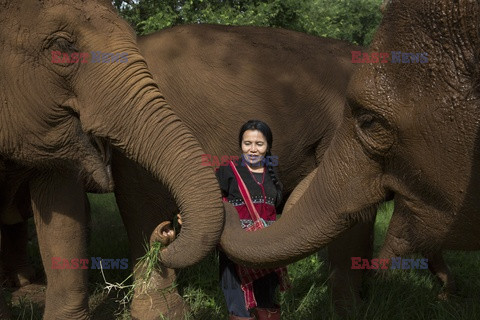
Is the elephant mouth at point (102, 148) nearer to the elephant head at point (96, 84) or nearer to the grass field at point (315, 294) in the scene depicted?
the elephant head at point (96, 84)

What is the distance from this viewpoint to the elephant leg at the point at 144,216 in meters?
3.71

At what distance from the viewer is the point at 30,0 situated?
8.47 feet

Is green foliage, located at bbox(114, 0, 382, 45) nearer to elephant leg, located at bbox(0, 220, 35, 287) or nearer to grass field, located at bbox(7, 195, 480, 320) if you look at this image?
elephant leg, located at bbox(0, 220, 35, 287)

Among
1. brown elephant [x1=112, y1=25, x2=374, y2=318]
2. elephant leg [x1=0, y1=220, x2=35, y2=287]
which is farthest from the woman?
elephant leg [x1=0, y1=220, x2=35, y2=287]

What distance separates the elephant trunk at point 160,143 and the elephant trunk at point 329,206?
0.45 meters

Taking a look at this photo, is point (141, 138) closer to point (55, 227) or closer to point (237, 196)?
point (237, 196)

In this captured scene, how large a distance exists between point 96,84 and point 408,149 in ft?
4.84

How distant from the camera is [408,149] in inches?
71.9

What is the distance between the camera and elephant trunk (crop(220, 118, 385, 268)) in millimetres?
1965

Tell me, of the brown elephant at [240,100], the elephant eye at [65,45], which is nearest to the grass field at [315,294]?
the brown elephant at [240,100]

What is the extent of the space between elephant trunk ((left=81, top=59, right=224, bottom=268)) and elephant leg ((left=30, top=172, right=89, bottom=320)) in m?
0.75

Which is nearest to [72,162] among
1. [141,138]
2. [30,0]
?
[141,138]

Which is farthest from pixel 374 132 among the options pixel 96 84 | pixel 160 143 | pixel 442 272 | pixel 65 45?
pixel 442 272

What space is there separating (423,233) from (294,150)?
208 centimetres
